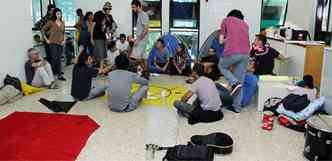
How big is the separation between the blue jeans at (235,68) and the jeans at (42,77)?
2.97 m

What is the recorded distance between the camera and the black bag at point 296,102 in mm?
3985

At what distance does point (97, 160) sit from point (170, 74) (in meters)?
4.05

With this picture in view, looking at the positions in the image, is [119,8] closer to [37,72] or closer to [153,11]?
[153,11]

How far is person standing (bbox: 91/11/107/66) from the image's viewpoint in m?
6.64

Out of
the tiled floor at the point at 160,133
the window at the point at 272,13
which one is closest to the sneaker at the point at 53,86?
the tiled floor at the point at 160,133

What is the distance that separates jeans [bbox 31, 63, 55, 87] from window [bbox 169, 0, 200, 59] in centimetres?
351

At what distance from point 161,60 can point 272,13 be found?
318 cm

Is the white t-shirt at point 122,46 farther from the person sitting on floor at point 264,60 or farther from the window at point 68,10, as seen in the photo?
the person sitting on floor at point 264,60

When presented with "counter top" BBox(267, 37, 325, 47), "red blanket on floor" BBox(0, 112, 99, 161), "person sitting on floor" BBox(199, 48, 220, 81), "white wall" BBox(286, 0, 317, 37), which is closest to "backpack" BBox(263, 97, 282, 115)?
"person sitting on floor" BBox(199, 48, 220, 81)

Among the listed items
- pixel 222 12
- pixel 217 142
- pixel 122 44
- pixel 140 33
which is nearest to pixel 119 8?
pixel 122 44

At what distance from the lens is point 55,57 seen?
21.2 feet

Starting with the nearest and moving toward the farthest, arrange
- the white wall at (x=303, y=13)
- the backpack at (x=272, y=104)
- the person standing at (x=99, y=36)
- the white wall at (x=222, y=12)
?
the backpack at (x=272, y=104) → the person standing at (x=99, y=36) → the white wall at (x=303, y=13) → the white wall at (x=222, y=12)

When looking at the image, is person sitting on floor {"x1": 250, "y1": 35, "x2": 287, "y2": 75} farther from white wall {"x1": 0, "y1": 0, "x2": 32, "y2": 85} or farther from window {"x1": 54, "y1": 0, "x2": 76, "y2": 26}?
window {"x1": 54, "y1": 0, "x2": 76, "y2": 26}

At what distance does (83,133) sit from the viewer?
3.66 meters
